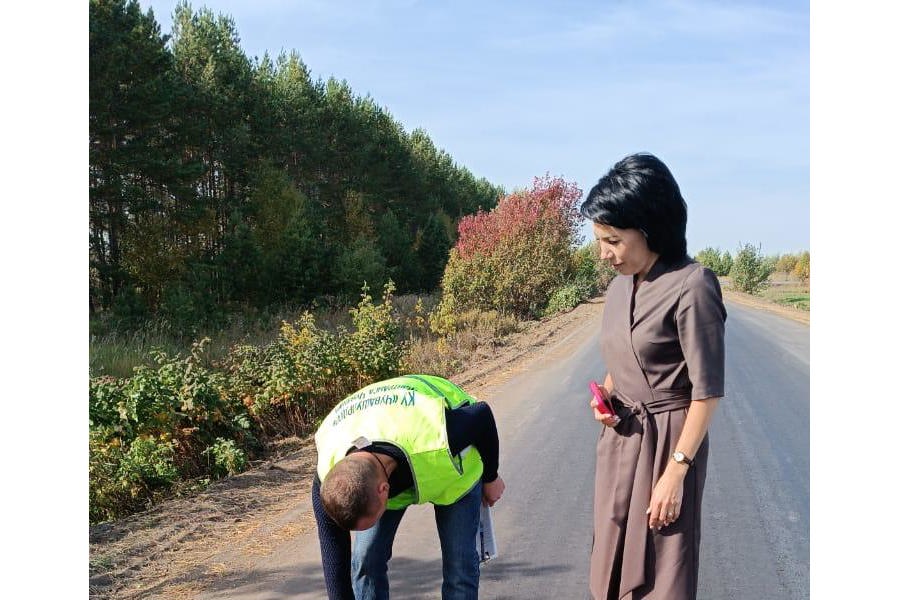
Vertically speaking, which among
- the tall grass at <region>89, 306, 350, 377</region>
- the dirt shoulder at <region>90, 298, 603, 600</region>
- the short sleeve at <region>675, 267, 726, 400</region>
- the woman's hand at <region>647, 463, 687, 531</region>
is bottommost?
the dirt shoulder at <region>90, 298, 603, 600</region>

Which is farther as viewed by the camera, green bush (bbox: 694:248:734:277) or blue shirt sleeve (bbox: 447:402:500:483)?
green bush (bbox: 694:248:734:277)

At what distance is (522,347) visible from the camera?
15094mm

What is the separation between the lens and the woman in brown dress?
233cm

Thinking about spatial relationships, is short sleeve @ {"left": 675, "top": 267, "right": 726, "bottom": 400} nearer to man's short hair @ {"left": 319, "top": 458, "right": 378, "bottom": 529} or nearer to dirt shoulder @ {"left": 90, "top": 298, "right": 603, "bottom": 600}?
man's short hair @ {"left": 319, "top": 458, "right": 378, "bottom": 529}

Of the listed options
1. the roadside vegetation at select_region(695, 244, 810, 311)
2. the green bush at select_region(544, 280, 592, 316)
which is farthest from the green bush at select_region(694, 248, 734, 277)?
the green bush at select_region(544, 280, 592, 316)

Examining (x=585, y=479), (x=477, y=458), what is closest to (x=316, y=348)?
(x=585, y=479)

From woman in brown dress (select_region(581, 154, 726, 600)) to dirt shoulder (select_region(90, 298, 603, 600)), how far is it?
2494 millimetres

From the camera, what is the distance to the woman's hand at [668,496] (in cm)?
237

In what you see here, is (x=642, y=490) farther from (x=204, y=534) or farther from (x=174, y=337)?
(x=174, y=337)

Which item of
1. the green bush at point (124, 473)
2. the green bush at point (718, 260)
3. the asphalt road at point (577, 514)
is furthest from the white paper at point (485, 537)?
the green bush at point (718, 260)

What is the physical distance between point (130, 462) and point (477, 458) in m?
4.18

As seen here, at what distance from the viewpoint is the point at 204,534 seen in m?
4.91

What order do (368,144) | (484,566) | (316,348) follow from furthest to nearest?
(368,144), (316,348), (484,566)

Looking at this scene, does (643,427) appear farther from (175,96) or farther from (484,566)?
(175,96)
